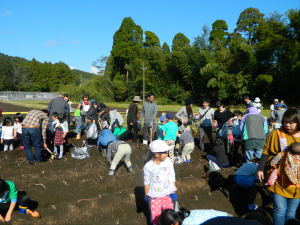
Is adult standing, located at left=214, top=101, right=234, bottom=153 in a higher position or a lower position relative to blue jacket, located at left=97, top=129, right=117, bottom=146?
higher

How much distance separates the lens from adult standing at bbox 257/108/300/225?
2898 mm

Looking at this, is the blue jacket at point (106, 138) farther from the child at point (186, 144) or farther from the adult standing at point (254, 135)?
the adult standing at point (254, 135)

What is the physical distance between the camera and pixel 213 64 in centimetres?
3225

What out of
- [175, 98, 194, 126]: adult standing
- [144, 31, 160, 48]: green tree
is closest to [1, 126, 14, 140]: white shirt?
[175, 98, 194, 126]: adult standing

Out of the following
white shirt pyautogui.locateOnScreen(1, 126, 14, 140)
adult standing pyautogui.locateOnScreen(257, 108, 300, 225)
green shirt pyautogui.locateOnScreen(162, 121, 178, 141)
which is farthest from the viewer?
white shirt pyautogui.locateOnScreen(1, 126, 14, 140)

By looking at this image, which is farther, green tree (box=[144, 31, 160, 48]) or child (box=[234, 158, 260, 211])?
green tree (box=[144, 31, 160, 48])

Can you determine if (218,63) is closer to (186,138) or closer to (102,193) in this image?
(186,138)

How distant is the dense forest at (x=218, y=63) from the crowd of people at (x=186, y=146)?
829 inches

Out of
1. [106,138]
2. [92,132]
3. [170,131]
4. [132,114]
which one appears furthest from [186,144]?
[92,132]

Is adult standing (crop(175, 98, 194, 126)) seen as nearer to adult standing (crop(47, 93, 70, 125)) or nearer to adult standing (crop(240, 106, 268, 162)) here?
adult standing (crop(240, 106, 268, 162))

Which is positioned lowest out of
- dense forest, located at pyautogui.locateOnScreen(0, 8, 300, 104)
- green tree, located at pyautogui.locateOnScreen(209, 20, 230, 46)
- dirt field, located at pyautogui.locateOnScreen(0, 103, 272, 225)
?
dirt field, located at pyautogui.locateOnScreen(0, 103, 272, 225)

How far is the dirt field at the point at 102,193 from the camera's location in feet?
12.4

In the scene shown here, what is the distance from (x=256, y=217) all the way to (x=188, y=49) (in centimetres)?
3722

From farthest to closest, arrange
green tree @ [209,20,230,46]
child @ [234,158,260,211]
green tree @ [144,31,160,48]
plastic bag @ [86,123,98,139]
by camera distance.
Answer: green tree @ [144,31,160,48] → green tree @ [209,20,230,46] → plastic bag @ [86,123,98,139] → child @ [234,158,260,211]
